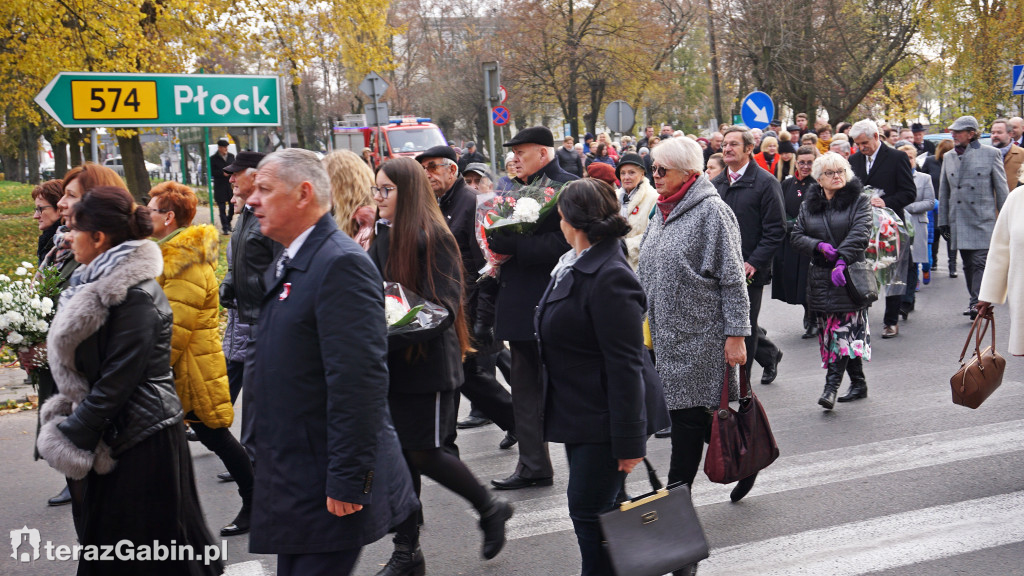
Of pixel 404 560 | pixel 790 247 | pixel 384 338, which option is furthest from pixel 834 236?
pixel 384 338

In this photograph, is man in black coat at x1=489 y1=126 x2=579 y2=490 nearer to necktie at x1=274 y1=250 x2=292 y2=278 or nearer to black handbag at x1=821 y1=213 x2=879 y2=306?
necktie at x1=274 y1=250 x2=292 y2=278

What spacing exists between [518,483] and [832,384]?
2707 millimetres

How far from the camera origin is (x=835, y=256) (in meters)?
6.95

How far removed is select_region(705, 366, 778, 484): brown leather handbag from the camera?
14.8 feet

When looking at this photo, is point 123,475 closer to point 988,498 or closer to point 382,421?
point 382,421

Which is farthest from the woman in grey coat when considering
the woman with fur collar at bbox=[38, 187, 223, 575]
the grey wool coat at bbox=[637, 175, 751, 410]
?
the woman with fur collar at bbox=[38, 187, 223, 575]

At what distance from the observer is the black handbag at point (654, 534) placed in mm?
3416

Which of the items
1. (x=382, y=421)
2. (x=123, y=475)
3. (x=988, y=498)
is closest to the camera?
(x=382, y=421)

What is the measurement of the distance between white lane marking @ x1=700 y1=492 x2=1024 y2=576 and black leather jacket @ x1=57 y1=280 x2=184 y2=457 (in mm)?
2491

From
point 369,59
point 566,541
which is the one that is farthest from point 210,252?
point 369,59

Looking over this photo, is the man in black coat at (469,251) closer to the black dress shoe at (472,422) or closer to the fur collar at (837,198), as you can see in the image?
the black dress shoe at (472,422)

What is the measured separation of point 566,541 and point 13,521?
10.2 ft

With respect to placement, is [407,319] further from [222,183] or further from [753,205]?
[222,183]

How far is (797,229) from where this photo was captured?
7.39m
